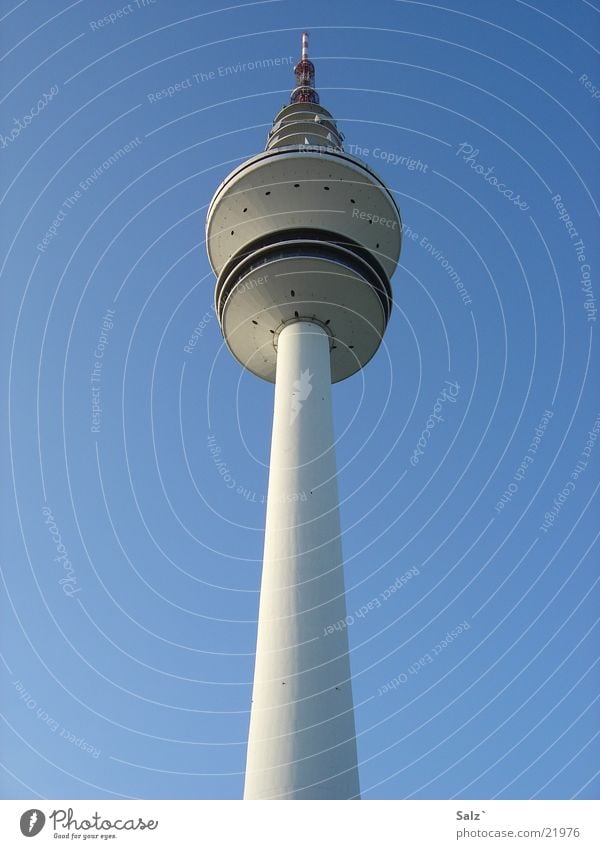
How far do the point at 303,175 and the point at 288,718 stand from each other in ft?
81.5

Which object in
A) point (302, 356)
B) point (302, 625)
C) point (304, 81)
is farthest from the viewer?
point (304, 81)

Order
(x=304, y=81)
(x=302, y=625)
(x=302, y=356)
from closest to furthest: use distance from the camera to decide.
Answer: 1. (x=302, y=625)
2. (x=302, y=356)
3. (x=304, y=81)

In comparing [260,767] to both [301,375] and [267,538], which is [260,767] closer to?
[267,538]

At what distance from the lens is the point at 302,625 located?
24281mm

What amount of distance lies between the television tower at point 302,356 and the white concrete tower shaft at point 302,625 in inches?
1.7

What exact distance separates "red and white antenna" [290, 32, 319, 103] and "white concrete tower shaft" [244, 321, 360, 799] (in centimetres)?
2481

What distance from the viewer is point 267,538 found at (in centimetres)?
2727

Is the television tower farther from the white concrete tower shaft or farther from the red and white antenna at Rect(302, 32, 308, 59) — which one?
the red and white antenna at Rect(302, 32, 308, 59)

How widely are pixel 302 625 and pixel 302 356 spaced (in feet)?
41.4

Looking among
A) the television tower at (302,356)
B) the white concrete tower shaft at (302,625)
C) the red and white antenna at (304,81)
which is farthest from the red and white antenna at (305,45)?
the white concrete tower shaft at (302,625)

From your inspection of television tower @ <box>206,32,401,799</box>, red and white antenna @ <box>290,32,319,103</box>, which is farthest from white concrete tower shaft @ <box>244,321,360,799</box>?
Answer: red and white antenna @ <box>290,32,319,103</box>

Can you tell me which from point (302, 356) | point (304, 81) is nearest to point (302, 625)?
point (302, 356)

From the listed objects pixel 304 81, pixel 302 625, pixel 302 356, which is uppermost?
pixel 304 81

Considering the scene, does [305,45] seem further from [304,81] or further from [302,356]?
[302,356]
